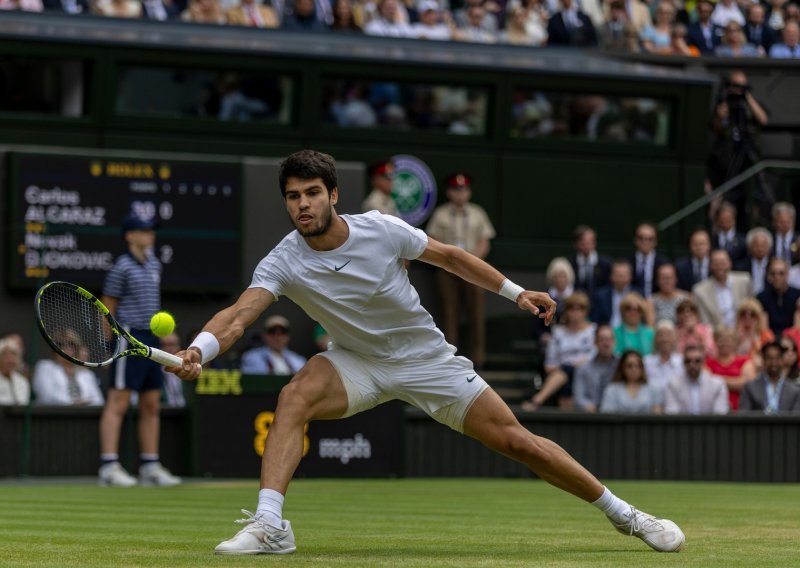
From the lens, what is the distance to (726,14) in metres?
24.2

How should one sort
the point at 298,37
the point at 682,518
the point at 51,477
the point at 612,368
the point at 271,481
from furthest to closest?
1. the point at 298,37
2. the point at 612,368
3. the point at 51,477
4. the point at 682,518
5. the point at 271,481

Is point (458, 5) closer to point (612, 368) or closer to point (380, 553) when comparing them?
point (612, 368)

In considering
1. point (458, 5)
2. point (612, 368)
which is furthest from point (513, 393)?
point (458, 5)

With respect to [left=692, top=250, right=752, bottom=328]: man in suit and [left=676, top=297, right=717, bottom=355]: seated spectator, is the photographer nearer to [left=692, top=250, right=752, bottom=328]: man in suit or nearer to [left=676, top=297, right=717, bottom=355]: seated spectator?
[left=692, top=250, right=752, bottom=328]: man in suit

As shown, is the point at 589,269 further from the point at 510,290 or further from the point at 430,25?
the point at 510,290

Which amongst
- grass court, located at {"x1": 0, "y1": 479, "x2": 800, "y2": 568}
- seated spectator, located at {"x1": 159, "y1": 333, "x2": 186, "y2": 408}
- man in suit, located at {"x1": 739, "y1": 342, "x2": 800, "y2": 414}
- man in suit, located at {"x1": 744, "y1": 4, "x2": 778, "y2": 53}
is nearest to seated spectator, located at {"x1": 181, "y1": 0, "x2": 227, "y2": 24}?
seated spectator, located at {"x1": 159, "y1": 333, "x2": 186, "y2": 408}

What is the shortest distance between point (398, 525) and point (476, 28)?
537 inches

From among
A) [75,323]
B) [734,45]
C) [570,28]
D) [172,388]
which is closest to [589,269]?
[172,388]

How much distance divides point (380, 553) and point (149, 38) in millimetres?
12956

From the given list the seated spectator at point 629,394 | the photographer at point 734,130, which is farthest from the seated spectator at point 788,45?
the seated spectator at point 629,394

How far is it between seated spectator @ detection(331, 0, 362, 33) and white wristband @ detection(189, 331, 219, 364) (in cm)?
1444

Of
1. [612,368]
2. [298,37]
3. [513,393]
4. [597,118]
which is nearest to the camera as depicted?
[612,368]

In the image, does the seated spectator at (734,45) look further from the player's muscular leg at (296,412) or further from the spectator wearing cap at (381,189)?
the player's muscular leg at (296,412)

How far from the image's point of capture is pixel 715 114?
75.0ft
